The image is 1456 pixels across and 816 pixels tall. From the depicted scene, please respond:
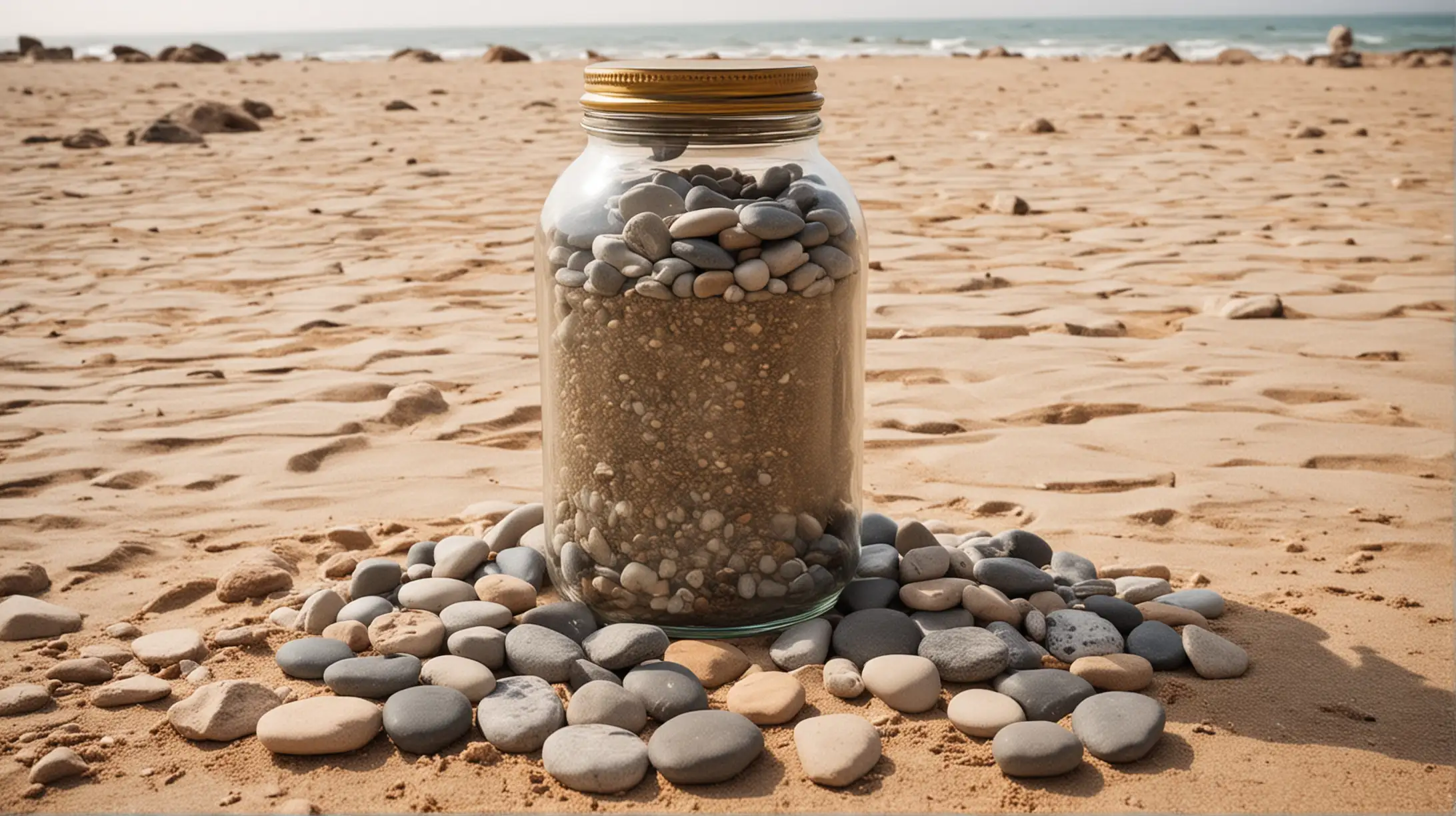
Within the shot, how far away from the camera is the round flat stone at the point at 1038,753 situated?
1.48 meters

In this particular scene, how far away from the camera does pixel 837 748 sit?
4.99 ft

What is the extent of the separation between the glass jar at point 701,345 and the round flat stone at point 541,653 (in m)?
0.12

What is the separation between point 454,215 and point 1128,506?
4.14 meters

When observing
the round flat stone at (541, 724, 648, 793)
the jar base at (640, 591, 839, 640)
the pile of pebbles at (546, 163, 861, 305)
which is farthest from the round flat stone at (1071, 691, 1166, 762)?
the pile of pebbles at (546, 163, 861, 305)

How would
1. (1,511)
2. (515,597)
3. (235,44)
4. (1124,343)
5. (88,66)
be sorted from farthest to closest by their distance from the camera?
(235,44) → (88,66) → (1124,343) → (1,511) → (515,597)

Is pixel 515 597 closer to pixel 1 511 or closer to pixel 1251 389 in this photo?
pixel 1 511

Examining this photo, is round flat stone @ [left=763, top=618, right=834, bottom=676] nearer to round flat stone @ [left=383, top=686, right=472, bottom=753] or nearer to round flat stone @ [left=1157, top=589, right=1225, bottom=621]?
round flat stone @ [left=383, top=686, right=472, bottom=753]

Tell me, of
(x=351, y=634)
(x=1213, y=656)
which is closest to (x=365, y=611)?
(x=351, y=634)

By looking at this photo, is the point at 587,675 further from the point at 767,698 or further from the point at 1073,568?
the point at 1073,568

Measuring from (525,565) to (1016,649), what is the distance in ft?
2.84

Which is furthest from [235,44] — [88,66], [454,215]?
[454,215]

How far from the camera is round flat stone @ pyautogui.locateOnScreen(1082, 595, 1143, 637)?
188 cm

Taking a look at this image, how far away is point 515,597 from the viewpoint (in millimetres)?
1979

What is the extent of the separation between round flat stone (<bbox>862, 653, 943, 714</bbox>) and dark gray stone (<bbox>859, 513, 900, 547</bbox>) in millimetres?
442
